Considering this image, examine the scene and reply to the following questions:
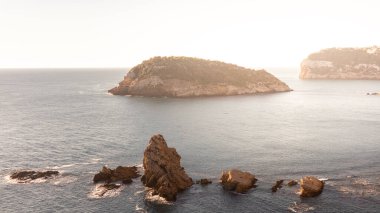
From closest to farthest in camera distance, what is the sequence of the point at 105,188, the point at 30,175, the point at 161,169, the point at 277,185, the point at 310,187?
the point at 310,187 < the point at 277,185 < the point at 105,188 < the point at 161,169 < the point at 30,175

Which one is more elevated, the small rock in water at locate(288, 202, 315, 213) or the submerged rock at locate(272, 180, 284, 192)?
the submerged rock at locate(272, 180, 284, 192)

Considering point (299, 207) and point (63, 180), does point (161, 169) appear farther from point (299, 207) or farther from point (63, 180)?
point (299, 207)

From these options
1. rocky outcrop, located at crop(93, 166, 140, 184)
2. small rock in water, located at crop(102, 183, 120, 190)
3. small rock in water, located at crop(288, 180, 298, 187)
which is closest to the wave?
rocky outcrop, located at crop(93, 166, 140, 184)

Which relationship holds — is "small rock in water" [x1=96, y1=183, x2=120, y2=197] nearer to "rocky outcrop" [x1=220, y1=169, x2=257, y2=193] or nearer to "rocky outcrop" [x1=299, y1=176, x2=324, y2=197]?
"rocky outcrop" [x1=220, y1=169, x2=257, y2=193]

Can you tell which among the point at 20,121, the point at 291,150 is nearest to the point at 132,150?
the point at 291,150

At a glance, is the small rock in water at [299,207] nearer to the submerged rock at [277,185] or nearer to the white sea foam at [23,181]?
the submerged rock at [277,185]

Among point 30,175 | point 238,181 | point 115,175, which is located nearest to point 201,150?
point 115,175

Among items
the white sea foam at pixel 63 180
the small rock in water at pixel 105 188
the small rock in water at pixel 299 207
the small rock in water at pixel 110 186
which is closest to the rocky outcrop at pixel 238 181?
the small rock in water at pixel 299 207
